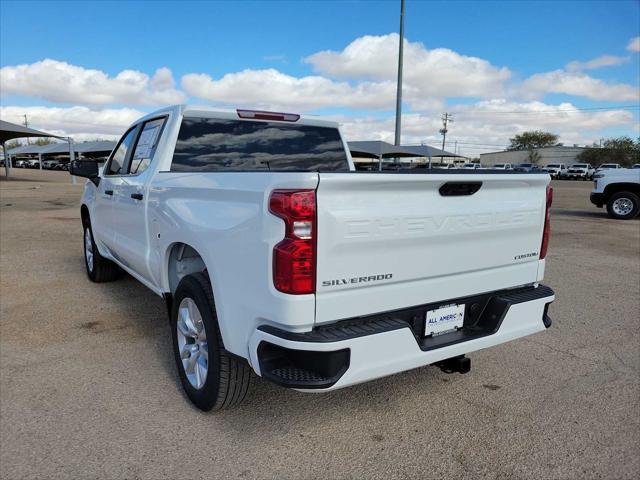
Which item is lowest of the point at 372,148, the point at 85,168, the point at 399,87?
the point at 372,148

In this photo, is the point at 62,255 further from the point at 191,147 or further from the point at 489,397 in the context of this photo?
the point at 489,397

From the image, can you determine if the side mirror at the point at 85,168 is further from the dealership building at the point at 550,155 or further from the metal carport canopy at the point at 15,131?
the dealership building at the point at 550,155

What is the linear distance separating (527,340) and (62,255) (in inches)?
270

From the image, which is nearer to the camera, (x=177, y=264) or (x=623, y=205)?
(x=177, y=264)

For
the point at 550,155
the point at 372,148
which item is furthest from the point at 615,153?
the point at 372,148

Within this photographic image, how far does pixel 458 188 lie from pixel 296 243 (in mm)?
1017

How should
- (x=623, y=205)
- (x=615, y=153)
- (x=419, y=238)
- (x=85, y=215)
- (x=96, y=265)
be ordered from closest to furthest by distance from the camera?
(x=419, y=238) → (x=96, y=265) → (x=85, y=215) → (x=623, y=205) → (x=615, y=153)

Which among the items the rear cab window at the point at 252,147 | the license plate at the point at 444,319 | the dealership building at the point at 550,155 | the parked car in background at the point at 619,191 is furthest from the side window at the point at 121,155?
the dealership building at the point at 550,155

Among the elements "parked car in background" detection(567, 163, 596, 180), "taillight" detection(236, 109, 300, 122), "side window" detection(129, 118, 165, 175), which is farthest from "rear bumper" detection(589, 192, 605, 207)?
"parked car in background" detection(567, 163, 596, 180)

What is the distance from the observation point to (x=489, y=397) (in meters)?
3.33

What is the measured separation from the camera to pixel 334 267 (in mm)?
2238

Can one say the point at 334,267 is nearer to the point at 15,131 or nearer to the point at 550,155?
the point at 15,131

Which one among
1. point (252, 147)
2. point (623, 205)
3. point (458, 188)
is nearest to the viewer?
point (458, 188)

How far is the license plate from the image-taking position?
8.69 feet
